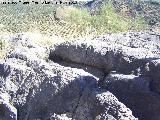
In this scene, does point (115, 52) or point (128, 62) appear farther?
point (115, 52)

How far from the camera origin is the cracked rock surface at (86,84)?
7.86 meters

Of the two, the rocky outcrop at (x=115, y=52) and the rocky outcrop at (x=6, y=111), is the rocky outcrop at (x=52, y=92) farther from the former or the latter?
the rocky outcrop at (x=115, y=52)

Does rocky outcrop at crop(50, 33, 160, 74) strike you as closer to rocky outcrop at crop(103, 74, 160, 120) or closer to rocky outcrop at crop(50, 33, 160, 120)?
rocky outcrop at crop(50, 33, 160, 120)

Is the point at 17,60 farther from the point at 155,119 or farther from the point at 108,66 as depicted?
the point at 155,119

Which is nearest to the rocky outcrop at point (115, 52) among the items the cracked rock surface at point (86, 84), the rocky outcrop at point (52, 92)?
the cracked rock surface at point (86, 84)

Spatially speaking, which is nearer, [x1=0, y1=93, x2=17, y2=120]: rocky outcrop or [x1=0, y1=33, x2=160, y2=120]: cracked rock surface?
[x1=0, y1=33, x2=160, y2=120]: cracked rock surface

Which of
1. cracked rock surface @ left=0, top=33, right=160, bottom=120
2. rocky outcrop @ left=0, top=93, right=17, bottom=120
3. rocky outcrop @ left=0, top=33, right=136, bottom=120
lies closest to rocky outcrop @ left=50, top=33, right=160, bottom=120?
cracked rock surface @ left=0, top=33, right=160, bottom=120

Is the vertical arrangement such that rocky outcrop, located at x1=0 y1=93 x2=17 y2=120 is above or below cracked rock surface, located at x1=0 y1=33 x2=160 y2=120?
below

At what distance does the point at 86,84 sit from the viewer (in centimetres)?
833

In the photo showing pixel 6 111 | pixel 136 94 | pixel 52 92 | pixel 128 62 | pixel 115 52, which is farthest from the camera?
pixel 115 52

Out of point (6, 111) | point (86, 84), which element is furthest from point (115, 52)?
point (6, 111)

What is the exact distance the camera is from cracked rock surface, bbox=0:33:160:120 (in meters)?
7.86

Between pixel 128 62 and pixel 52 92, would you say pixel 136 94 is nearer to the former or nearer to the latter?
pixel 128 62

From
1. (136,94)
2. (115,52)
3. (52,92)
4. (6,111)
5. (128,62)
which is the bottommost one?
(6,111)
